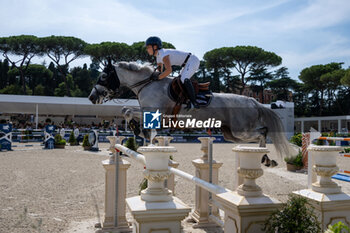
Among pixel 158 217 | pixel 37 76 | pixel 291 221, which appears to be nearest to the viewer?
pixel 291 221

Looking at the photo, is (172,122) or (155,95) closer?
(172,122)

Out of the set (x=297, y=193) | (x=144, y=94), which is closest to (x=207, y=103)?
(x=144, y=94)

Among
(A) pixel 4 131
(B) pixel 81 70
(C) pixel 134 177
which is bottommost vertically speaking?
(C) pixel 134 177

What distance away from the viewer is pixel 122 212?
3.12 metres

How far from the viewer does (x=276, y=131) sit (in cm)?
318

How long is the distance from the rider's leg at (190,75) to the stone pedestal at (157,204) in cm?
164

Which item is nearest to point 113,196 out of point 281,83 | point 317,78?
point 281,83

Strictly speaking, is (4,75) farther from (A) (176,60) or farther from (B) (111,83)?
(A) (176,60)

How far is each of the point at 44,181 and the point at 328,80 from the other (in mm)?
35511

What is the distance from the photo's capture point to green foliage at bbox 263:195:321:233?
3.59ft

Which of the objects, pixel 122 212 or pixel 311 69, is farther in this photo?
pixel 311 69

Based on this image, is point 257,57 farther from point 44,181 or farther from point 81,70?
point 81,70

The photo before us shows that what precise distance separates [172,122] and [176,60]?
2.28 ft

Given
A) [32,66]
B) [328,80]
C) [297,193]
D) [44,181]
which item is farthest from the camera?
[32,66]
